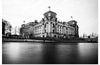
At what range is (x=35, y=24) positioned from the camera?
4.55m

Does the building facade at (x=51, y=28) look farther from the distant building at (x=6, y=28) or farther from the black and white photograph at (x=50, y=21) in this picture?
the distant building at (x=6, y=28)

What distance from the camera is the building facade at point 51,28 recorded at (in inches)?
180

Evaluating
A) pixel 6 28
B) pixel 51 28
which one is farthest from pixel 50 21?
pixel 6 28

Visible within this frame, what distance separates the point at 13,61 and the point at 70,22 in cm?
332

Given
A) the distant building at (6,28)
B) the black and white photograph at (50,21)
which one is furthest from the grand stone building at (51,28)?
the distant building at (6,28)

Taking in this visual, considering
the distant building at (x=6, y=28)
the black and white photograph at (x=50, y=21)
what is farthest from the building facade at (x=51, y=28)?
the distant building at (x=6, y=28)

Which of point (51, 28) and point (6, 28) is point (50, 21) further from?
point (6, 28)

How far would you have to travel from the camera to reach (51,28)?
15.5 feet

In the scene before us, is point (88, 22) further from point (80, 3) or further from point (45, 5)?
point (45, 5)

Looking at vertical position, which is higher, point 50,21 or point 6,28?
point 50,21

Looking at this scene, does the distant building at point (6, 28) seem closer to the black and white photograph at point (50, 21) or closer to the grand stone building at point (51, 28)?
the black and white photograph at point (50, 21)

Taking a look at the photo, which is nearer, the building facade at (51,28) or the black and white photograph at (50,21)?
the black and white photograph at (50,21)

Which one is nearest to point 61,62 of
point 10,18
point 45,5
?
point 45,5

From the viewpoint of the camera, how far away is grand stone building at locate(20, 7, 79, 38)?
15.0ft
